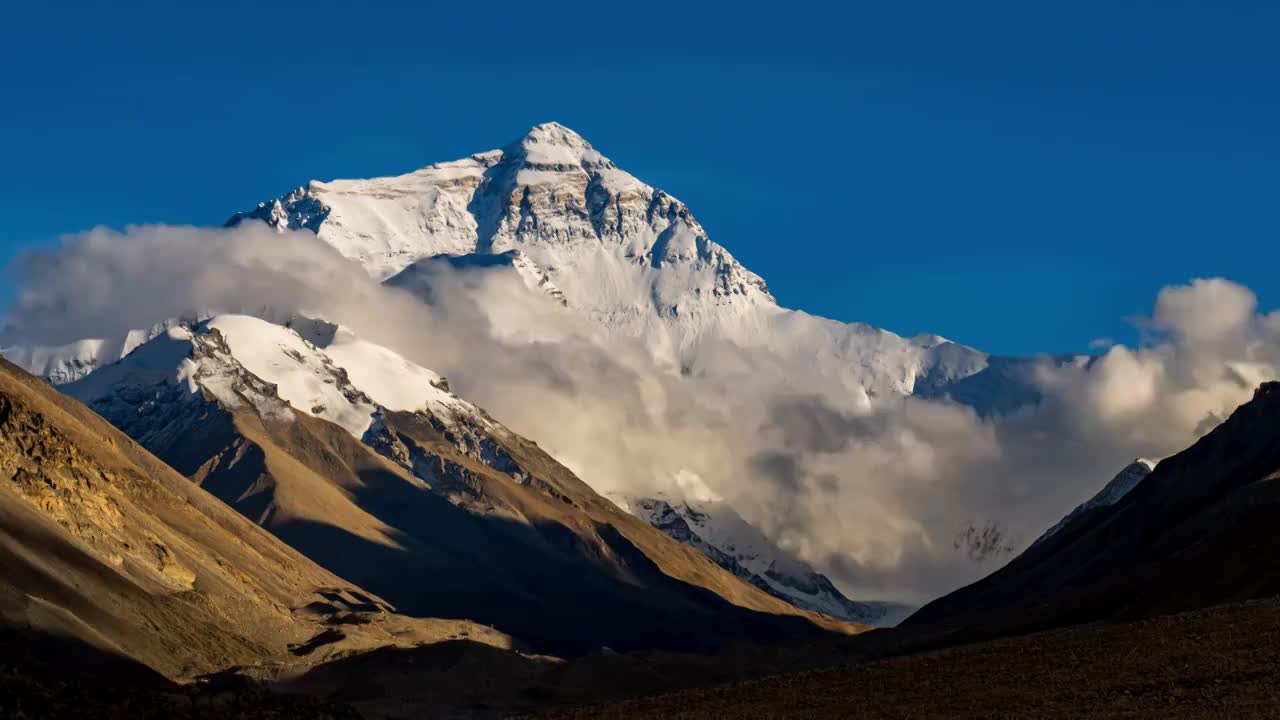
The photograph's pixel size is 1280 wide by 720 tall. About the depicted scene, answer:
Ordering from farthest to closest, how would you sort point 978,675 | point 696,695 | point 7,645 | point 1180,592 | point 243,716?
point 1180,592, point 7,645, point 696,695, point 978,675, point 243,716

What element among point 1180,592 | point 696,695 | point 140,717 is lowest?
point 140,717

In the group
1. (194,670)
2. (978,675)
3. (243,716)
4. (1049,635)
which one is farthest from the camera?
(194,670)

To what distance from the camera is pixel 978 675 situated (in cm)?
9312

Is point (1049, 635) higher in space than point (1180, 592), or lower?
lower

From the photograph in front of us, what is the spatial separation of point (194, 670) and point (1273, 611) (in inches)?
4912

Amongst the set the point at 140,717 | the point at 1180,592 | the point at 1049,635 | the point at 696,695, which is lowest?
the point at 140,717

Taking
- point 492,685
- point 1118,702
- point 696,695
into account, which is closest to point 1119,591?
point 492,685

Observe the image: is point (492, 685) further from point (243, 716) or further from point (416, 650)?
point (243, 716)

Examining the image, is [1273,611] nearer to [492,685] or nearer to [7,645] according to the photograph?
[7,645]

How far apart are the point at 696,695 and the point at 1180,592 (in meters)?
63.1

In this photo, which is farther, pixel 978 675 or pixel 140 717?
pixel 978 675

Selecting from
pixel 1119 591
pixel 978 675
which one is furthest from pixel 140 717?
pixel 1119 591

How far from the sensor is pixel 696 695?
328 ft

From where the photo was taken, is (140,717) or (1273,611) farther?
(1273,611)
